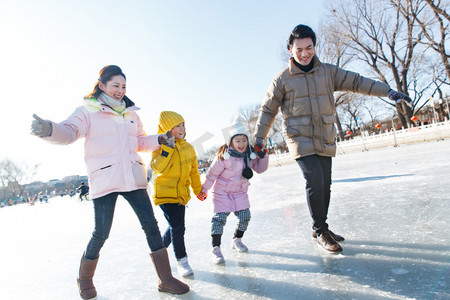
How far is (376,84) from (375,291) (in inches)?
62.6

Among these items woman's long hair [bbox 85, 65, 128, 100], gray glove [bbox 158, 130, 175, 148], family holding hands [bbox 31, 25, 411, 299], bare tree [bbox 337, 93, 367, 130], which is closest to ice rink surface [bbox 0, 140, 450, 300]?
family holding hands [bbox 31, 25, 411, 299]

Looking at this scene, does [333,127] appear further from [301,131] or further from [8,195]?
[8,195]

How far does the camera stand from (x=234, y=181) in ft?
8.36

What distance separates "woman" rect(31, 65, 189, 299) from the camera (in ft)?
6.14

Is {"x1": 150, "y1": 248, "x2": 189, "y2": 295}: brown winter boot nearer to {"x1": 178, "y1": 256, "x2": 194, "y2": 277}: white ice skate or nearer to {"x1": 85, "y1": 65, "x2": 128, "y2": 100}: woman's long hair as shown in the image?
{"x1": 178, "y1": 256, "x2": 194, "y2": 277}: white ice skate

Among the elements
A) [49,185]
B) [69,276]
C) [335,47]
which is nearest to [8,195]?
[49,185]

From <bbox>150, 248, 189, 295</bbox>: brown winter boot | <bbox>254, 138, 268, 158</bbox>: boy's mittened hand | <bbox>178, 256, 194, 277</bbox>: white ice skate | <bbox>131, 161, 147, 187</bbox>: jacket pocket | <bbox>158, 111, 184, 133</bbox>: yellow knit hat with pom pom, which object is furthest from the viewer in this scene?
<bbox>254, 138, 268, 158</bbox>: boy's mittened hand

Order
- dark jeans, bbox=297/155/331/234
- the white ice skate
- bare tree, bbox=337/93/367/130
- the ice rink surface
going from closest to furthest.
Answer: the ice rink surface, the white ice skate, dark jeans, bbox=297/155/331/234, bare tree, bbox=337/93/367/130

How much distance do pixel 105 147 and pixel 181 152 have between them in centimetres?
57

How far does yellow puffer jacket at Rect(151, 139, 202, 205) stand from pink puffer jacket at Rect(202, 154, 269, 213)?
0.29 metres

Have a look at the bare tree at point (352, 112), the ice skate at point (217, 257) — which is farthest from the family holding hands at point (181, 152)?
the bare tree at point (352, 112)

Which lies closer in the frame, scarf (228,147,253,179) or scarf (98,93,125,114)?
scarf (98,93,125,114)

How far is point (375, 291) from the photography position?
146cm

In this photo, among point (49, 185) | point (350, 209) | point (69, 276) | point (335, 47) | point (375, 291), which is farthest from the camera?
point (49, 185)
